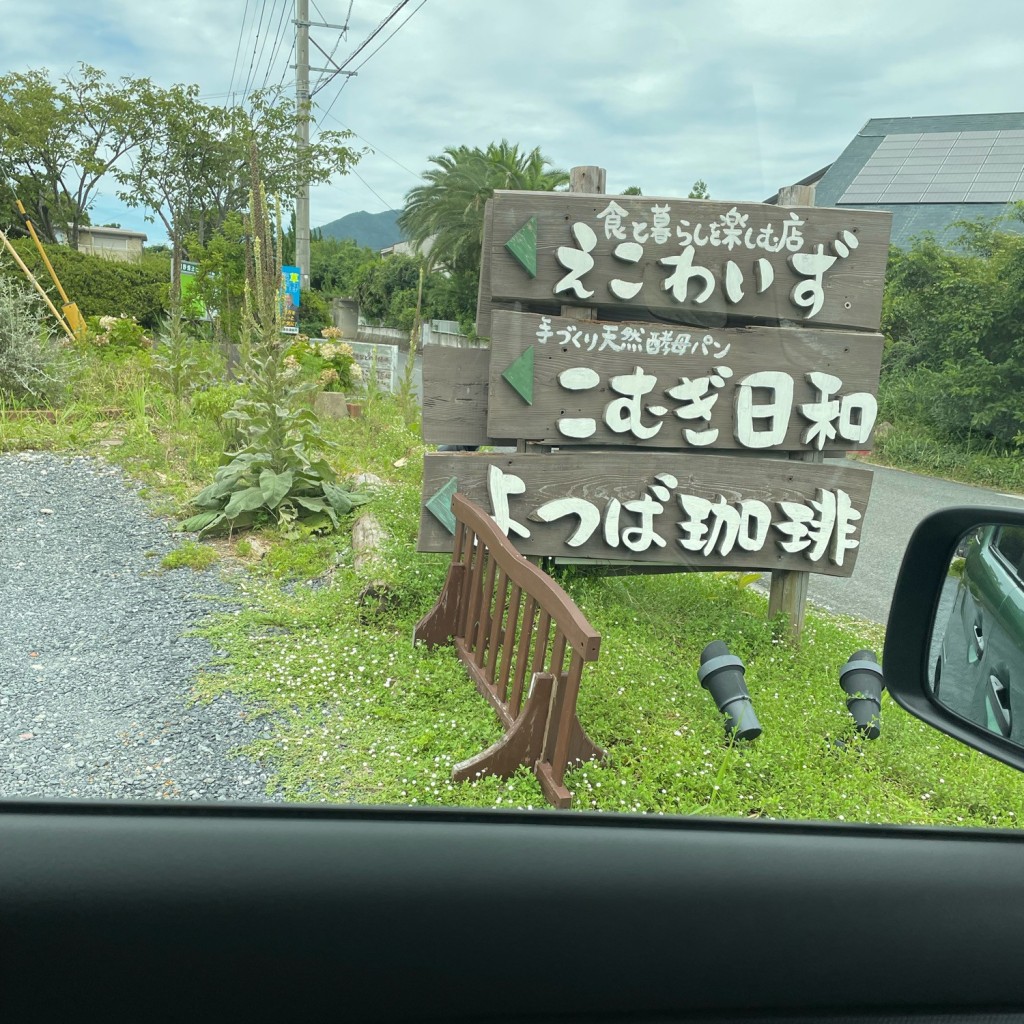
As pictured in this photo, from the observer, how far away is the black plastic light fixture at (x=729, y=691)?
9.41ft

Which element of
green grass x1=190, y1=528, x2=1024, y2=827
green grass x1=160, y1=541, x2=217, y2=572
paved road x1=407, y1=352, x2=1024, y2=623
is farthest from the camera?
green grass x1=160, y1=541, x2=217, y2=572

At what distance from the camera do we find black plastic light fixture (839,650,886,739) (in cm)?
295

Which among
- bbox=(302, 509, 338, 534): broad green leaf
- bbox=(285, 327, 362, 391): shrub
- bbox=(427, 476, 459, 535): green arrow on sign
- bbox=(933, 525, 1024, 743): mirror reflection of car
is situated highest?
bbox=(933, 525, 1024, 743): mirror reflection of car

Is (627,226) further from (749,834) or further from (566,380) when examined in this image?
(749,834)

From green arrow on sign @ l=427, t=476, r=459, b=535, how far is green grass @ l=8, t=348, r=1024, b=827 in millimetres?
425

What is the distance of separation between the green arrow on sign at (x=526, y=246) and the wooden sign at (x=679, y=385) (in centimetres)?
21

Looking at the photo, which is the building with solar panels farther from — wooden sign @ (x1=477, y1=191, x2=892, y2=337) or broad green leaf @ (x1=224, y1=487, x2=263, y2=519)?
broad green leaf @ (x1=224, y1=487, x2=263, y2=519)

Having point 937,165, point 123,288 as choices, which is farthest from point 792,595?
point 123,288

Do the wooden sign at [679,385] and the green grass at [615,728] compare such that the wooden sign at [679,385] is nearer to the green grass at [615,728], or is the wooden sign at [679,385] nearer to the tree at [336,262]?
the green grass at [615,728]

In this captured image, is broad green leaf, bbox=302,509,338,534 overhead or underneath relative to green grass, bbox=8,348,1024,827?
overhead

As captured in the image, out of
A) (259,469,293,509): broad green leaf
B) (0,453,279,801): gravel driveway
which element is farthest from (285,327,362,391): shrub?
(0,453,279,801): gravel driveway

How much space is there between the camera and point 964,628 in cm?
104

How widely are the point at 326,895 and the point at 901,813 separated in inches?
85.4

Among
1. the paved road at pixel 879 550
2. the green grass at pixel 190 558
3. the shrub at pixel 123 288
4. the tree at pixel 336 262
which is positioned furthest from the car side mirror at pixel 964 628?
the shrub at pixel 123 288
